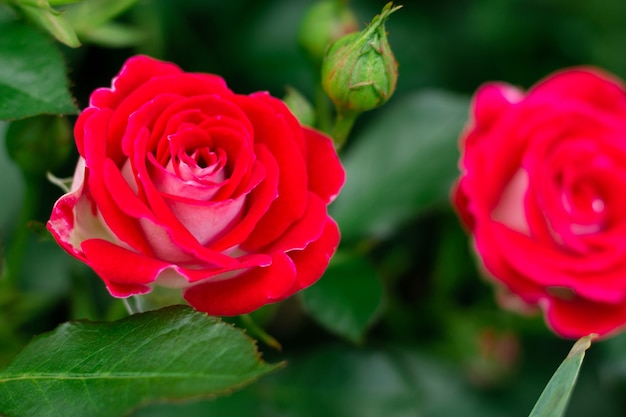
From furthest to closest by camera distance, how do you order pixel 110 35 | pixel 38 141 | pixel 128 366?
pixel 110 35
pixel 38 141
pixel 128 366

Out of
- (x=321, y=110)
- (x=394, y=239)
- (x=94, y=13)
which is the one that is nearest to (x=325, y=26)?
(x=321, y=110)

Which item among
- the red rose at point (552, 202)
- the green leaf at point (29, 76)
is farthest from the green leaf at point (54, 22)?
the red rose at point (552, 202)

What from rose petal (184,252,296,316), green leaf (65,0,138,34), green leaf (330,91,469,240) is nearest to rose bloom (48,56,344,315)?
rose petal (184,252,296,316)

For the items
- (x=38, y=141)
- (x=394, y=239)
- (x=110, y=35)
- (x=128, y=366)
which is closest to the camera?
(x=128, y=366)

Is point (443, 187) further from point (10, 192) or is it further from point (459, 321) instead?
point (10, 192)

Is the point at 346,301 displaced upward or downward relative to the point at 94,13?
downward

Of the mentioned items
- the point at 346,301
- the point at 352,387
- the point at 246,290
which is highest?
the point at 246,290

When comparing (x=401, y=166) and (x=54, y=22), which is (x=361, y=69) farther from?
(x=401, y=166)

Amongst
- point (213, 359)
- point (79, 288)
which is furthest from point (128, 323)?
point (79, 288)
